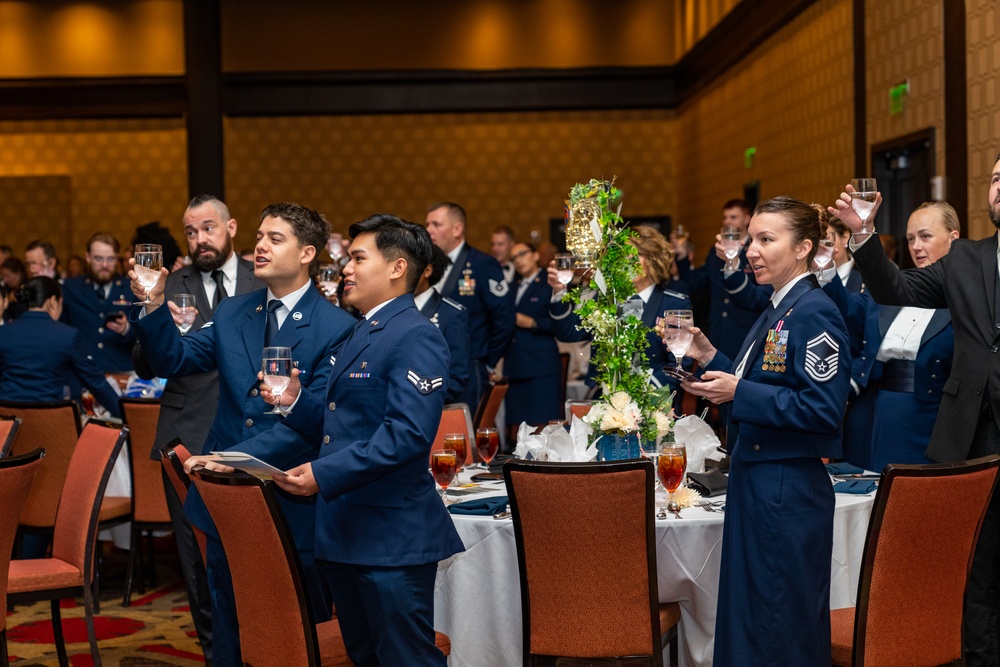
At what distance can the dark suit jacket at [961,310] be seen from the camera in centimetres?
352

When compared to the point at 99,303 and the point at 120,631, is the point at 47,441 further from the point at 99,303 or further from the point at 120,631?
the point at 99,303

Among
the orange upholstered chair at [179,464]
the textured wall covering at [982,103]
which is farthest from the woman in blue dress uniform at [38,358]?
the textured wall covering at [982,103]

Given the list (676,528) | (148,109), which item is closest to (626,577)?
(676,528)

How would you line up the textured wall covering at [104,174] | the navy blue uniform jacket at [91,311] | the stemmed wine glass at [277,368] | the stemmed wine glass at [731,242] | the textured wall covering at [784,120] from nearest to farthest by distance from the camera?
the stemmed wine glass at [277,368] → the stemmed wine glass at [731,242] → the navy blue uniform jacket at [91,311] → the textured wall covering at [784,120] → the textured wall covering at [104,174]

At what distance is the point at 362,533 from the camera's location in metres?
2.77

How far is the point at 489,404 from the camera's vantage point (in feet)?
17.6

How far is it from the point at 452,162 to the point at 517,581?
11.4 meters

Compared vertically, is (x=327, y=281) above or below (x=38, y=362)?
above

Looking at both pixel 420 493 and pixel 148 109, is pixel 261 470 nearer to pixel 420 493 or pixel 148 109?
pixel 420 493

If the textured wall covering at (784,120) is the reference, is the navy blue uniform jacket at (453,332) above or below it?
below

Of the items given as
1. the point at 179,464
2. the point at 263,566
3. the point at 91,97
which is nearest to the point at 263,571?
the point at 263,566

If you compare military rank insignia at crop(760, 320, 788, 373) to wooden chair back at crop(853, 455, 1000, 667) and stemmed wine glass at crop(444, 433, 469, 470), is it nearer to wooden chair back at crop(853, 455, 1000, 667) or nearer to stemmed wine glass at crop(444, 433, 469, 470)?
wooden chair back at crop(853, 455, 1000, 667)

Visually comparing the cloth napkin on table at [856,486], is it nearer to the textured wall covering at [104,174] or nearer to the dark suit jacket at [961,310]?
the dark suit jacket at [961,310]

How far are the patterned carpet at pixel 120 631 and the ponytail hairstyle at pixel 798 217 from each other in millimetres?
2943
